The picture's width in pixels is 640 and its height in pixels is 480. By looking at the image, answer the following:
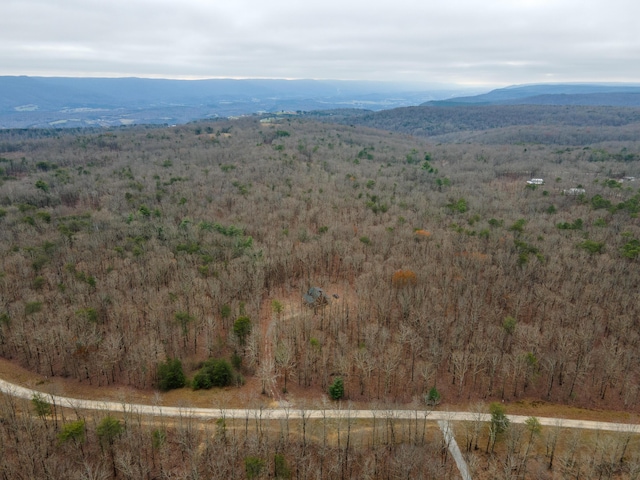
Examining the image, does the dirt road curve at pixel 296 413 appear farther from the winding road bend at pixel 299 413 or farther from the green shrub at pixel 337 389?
the green shrub at pixel 337 389

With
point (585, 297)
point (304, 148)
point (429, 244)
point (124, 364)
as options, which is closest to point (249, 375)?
point (124, 364)

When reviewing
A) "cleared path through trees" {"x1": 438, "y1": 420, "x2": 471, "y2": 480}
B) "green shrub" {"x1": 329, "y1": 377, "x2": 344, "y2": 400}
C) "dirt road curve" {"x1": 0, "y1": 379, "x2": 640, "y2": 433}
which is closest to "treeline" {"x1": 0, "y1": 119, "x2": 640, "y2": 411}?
"green shrub" {"x1": 329, "y1": 377, "x2": 344, "y2": 400}

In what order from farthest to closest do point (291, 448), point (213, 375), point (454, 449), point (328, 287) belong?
point (328, 287) → point (213, 375) → point (454, 449) → point (291, 448)

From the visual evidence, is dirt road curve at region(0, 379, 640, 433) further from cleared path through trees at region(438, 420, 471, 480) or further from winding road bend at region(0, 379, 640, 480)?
cleared path through trees at region(438, 420, 471, 480)

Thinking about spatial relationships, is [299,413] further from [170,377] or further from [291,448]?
[170,377]

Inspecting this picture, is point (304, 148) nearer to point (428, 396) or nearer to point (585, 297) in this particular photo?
point (585, 297)

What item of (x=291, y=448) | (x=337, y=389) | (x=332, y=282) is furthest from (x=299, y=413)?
(x=332, y=282)
